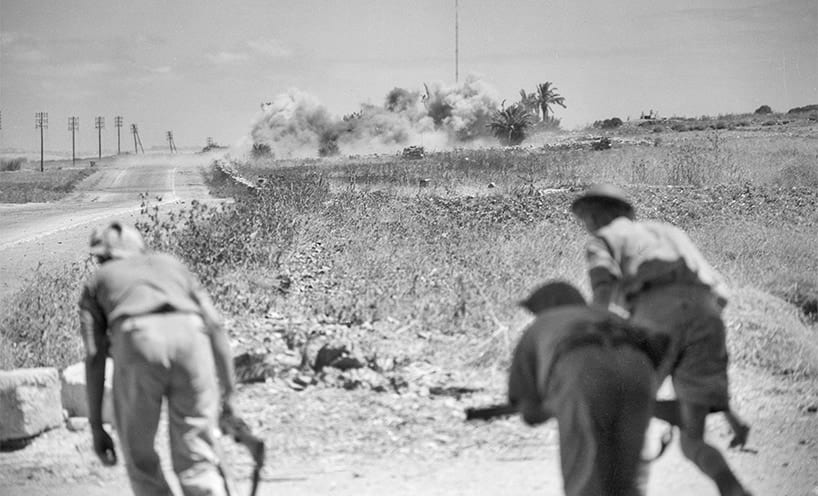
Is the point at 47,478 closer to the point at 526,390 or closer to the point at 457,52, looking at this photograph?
the point at 526,390

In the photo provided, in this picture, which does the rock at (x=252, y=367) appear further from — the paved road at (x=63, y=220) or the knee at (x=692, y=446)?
the paved road at (x=63, y=220)

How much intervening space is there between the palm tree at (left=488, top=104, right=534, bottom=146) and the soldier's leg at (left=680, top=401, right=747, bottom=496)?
31877mm

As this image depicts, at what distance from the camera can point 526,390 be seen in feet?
11.6

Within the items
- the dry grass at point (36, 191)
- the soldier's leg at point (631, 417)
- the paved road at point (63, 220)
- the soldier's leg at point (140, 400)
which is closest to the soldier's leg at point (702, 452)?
the soldier's leg at point (631, 417)

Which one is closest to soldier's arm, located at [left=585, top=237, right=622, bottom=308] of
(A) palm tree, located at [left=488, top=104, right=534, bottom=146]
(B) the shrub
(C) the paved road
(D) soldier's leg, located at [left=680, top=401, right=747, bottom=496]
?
(D) soldier's leg, located at [left=680, top=401, right=747, bottom=496]

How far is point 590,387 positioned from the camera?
3227 millimetres

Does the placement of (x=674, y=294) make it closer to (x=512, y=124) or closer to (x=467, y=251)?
(x=467, y=251)

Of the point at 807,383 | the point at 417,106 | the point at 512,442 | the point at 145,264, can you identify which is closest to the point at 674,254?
the point at 512,442

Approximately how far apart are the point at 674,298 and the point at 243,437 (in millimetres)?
1991

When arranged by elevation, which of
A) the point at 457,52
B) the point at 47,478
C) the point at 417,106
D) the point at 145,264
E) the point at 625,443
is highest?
the point at 417,106

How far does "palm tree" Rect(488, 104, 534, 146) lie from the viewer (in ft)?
123

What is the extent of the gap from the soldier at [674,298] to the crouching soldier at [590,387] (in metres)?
0.62

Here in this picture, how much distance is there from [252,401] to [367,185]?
44.0 feet

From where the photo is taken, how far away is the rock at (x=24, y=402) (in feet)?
18.1
